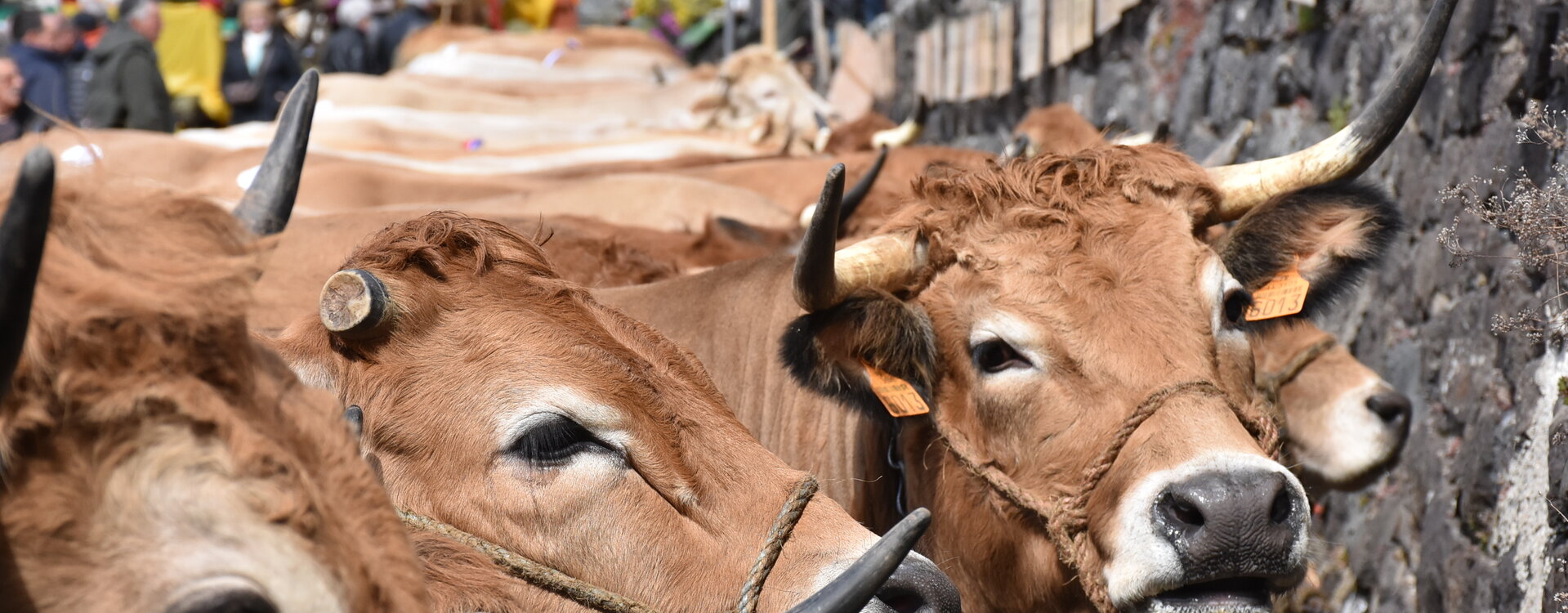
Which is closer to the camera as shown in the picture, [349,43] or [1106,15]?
[1106,15]

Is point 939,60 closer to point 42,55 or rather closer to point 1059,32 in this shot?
point 1059,32

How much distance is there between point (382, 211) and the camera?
17.6ft

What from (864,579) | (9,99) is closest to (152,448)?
(864,579)

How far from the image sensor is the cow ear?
3.42 m

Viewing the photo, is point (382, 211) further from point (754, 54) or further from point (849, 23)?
point (849, 23)

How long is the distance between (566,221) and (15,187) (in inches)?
166

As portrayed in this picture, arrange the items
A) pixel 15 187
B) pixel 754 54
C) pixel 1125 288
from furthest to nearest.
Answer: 1. pixel 754 54
2. pixel 1125 288
3. pixel 15 187

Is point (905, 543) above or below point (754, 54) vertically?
above

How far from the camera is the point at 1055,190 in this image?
3.27 meters

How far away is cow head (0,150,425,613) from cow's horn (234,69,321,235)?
0.76 metres

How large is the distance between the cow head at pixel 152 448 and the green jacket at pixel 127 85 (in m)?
10.7

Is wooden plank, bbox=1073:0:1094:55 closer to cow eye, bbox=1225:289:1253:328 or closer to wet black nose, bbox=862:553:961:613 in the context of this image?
cow eye, bbox=1225:289:1253:328

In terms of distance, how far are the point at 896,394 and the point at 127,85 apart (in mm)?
9983

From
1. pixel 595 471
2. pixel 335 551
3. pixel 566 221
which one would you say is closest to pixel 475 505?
pixel 595 471
